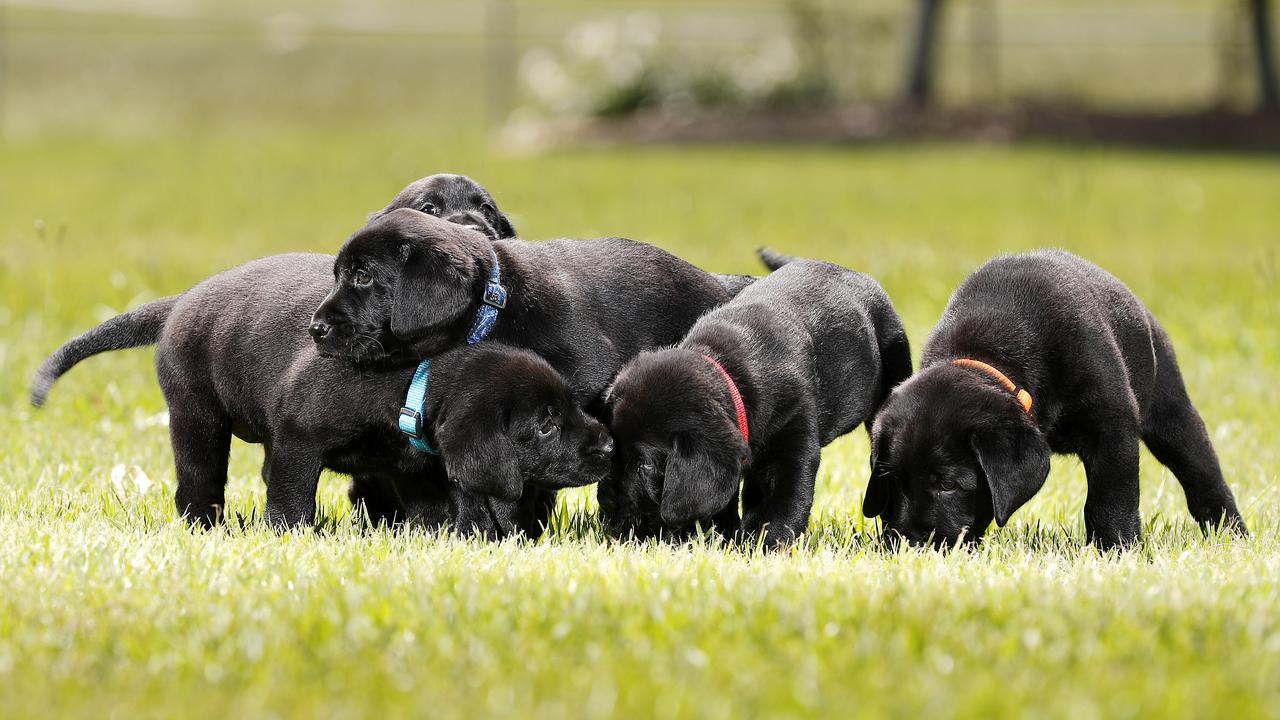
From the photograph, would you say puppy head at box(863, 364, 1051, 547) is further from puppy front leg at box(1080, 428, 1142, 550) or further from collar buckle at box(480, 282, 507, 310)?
collar buckle at box(480, 282, 507, 310)

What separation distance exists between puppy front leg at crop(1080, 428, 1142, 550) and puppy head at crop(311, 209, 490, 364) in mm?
2334

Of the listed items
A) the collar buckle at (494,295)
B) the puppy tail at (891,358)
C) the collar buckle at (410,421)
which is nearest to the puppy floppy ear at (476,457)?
the collar buckle at (410,421)

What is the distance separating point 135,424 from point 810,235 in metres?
7.79

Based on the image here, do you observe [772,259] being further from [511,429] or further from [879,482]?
[511,429]

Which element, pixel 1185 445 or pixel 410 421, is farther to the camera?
pixel 1185 445

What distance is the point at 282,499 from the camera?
5.28 m

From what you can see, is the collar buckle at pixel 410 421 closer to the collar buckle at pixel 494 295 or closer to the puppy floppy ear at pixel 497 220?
the collar buckle at pixel 494 295

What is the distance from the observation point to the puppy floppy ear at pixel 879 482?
17.3ft

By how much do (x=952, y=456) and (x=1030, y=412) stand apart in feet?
1.37

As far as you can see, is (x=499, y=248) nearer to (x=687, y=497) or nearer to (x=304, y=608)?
(x=687, y=497)

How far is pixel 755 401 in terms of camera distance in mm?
5383

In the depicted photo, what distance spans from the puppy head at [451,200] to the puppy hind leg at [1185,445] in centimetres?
283

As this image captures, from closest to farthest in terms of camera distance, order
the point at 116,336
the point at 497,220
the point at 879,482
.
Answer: the point at 879,482 < the point at 116,336 < the point at 497,220

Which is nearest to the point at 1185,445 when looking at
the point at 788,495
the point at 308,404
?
the point at 788,495
